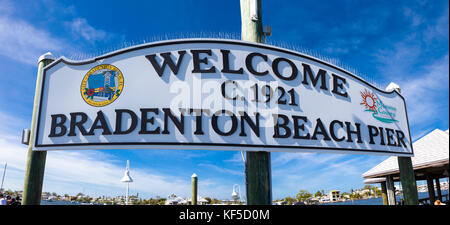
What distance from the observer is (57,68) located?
4266 millimetres

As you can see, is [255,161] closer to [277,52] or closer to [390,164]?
[277,52]

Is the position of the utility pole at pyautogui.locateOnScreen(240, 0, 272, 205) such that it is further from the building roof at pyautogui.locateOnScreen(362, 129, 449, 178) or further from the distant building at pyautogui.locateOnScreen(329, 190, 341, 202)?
the distant building at pyautogui.locateOnScreen(329, 190, 341, 202)

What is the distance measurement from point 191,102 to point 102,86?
1.42 metres

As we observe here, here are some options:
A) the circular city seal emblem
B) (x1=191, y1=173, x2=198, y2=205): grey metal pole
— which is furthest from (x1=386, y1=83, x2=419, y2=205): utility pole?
(x1=191, y1=173, x2=198, y2=205): grey metal pole

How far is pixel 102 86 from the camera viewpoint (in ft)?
13.4

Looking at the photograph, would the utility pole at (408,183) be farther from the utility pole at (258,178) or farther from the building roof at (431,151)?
the utility pole at (258,178)

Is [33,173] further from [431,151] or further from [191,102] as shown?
[431,151]

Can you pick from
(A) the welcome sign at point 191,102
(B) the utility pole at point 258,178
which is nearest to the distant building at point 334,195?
(A) the welcome sign at point 191,102

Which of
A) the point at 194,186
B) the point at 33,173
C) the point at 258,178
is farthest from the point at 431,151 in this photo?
the point at 33,173

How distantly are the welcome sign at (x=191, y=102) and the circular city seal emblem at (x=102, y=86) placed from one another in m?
0.02

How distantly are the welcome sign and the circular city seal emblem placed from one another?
16 millimetres

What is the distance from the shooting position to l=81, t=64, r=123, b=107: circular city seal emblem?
406cm
